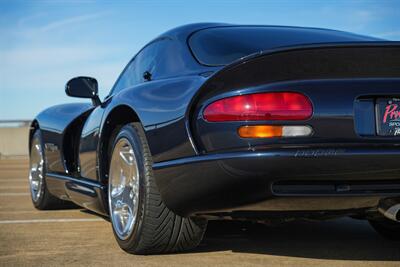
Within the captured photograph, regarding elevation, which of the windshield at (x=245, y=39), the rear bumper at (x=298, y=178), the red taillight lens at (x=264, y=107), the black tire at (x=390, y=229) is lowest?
the black tire at (x=390, y=229)

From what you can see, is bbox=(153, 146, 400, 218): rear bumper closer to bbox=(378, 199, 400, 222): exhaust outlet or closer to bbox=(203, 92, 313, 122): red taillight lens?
bbox=(378, 199, 400, 222): exhaust outlet

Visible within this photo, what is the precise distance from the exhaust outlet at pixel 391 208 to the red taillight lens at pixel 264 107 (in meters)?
0.56

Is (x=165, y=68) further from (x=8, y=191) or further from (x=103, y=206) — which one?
(x=8, y=191)

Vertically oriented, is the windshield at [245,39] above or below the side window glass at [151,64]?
above

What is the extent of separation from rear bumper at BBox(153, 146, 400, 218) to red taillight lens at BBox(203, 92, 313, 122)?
158 mm

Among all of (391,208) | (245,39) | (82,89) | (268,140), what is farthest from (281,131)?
(82,89)

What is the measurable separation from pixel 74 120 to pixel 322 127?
9.61 ft

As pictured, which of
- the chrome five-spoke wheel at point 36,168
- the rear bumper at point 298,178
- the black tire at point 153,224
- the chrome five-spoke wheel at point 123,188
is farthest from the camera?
the chrome five-spoke wheel at point 36,168

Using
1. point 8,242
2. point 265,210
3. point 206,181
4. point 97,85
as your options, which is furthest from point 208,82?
point 97,85

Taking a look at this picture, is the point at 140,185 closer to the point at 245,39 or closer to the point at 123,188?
the point at 123,188

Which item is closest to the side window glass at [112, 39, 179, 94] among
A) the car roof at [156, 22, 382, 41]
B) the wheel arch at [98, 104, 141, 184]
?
the car roof at [156, 22, 382, 41]

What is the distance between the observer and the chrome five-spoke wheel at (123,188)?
12.1 ft

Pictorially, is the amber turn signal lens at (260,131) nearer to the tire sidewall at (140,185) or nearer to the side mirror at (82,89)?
the tire sidewall at (140,185)

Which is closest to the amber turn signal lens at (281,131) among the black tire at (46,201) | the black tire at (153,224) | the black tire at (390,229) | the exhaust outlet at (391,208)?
the exhaust outlet at (391,208)
